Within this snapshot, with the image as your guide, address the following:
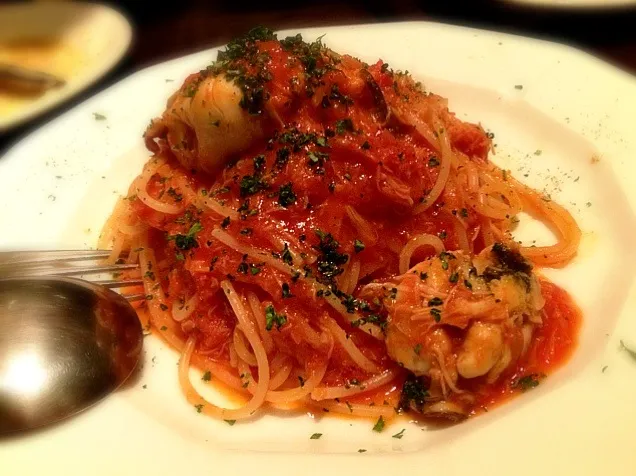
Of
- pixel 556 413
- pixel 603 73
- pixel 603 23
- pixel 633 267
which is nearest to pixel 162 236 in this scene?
pixel 556 413

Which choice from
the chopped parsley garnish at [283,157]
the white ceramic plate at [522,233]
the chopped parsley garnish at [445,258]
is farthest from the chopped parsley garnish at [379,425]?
the chopped parsley garnish at [283,157]

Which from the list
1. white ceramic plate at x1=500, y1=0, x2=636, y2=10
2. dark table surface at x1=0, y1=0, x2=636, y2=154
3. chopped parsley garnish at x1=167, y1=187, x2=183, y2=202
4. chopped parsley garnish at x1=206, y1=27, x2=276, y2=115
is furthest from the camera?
dark table surface at x1=0, y1=0, x2=636, y2=154

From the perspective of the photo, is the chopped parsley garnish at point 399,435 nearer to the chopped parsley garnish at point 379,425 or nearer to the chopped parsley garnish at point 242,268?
the chopped parsley garnish at point 379,425

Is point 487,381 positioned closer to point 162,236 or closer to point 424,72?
point 162,236

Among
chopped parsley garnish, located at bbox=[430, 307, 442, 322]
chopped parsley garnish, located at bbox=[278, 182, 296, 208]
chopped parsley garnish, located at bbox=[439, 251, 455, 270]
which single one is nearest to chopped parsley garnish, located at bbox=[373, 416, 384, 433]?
chopped parsley garnish, located at bbox=[430, 307, 442, 322]

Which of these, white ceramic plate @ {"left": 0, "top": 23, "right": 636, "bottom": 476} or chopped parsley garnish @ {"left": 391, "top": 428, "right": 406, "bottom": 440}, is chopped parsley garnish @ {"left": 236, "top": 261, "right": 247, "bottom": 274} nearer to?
white ceramic plate @ {"left": 0, "top": 23, "right": 636, "bottom": 476}
